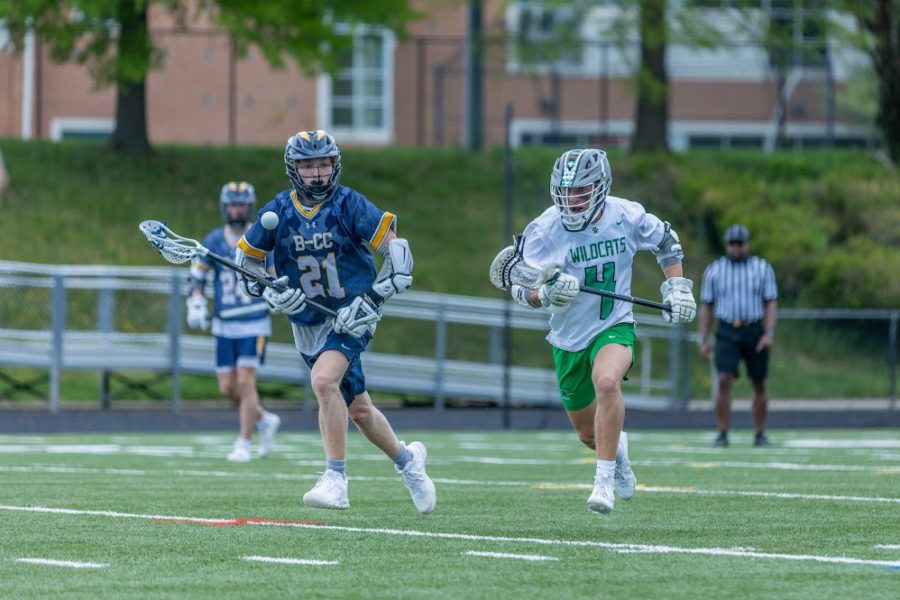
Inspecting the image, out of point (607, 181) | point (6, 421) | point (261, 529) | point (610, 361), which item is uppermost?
point (607, 181)

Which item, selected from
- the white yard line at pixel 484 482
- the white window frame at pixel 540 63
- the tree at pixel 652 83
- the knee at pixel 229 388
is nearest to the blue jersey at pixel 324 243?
the white yard line at pixel 484 482

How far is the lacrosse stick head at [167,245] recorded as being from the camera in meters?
8.84

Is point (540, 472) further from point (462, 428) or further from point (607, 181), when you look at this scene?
point (462, 428)

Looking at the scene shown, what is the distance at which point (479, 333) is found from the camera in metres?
23.1

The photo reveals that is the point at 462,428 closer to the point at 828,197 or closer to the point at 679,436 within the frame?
the point at 679,436


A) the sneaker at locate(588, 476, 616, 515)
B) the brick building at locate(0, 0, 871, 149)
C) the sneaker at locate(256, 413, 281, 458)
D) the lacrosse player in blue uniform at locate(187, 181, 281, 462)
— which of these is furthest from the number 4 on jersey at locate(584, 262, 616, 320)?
the brick building at locate(0, 0, 871, 149)

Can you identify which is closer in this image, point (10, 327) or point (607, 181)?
point (607, 181)

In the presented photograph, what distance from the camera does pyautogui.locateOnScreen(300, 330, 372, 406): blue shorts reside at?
28.8 ft

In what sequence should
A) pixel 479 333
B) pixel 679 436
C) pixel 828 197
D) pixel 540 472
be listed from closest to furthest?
pixel 540 472 < pixel 679 436 < pixel 479 333 < pixel 828 197

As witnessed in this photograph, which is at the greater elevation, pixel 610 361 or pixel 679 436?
pixel 610 361

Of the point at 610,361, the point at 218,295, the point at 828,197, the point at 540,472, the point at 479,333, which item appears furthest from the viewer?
the point at 828,197

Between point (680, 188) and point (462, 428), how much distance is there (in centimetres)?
1116

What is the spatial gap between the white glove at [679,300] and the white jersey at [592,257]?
202 millimetres

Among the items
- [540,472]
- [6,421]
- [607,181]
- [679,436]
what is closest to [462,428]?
[679,436]
